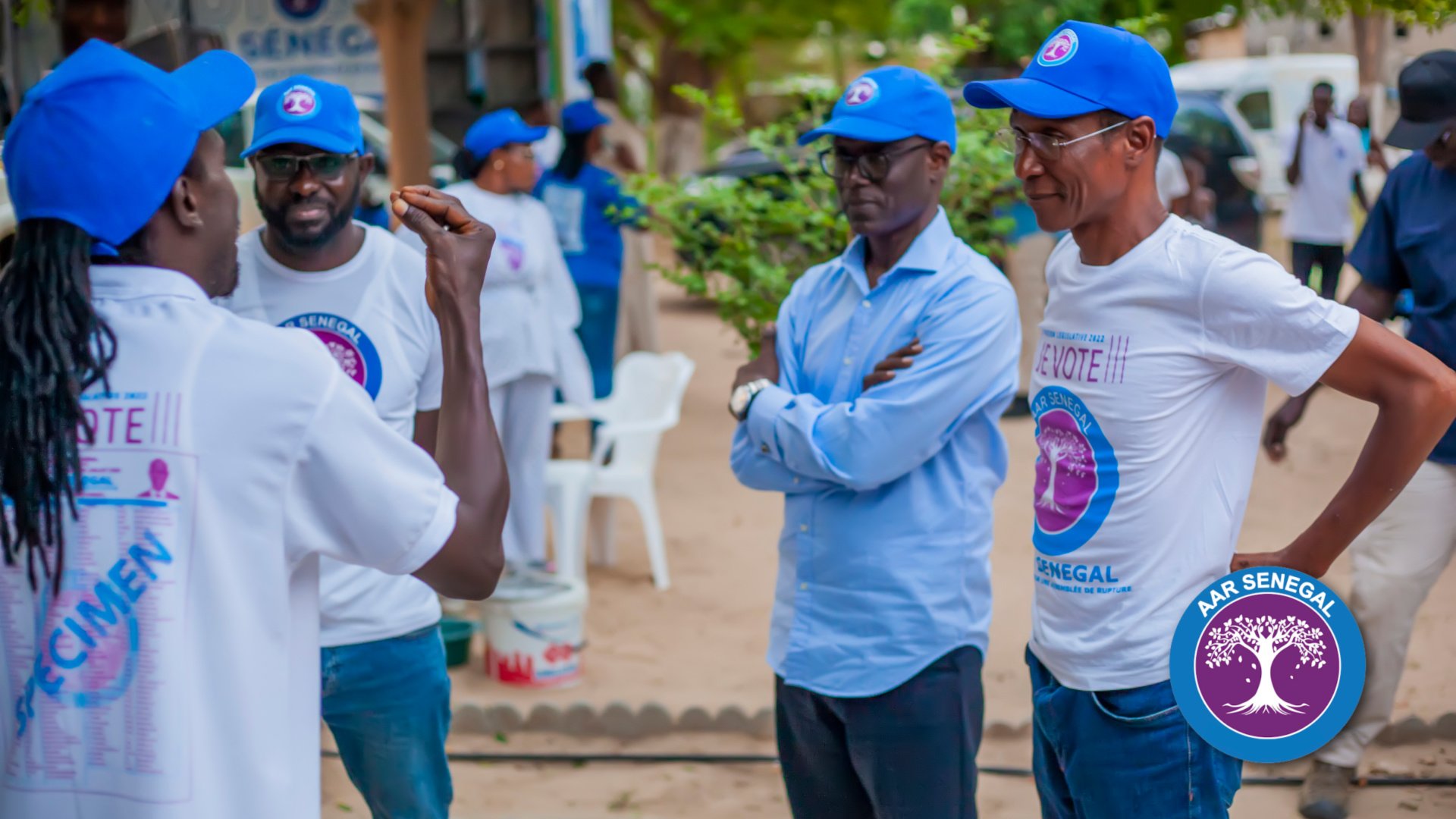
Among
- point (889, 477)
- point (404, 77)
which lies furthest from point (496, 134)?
point (889, 477)

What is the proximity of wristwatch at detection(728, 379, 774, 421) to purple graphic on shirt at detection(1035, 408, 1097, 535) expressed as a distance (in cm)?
63

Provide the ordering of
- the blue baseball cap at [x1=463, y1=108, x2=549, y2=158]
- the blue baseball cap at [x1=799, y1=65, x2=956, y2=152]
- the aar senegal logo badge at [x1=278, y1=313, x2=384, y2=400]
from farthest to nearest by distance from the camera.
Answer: the blue baseball cap at [x1=463, y1=108, x2=549, y2=158], the aar senegal logo badge at [x1=278, y1=313, x2=384, y2=400], the blue baseball cap at [x1=799, y1=65, x2=956, y2=152]

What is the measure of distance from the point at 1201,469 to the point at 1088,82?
65 centimetres

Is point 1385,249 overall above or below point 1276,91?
below

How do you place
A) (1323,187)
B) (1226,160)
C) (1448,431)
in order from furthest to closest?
(1226,160), (1323,187), (1448,431)

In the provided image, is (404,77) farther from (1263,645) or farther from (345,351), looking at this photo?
(1263,645)

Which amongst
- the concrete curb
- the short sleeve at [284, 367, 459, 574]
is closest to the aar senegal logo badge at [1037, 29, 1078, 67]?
the short sleeve at [284, 367, 459, 574]

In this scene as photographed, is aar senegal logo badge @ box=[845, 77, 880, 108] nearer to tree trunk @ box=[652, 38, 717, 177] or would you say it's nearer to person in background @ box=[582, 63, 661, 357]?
person in background @ box=[582, 63, 661, 357]

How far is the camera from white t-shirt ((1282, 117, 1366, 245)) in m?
10.9

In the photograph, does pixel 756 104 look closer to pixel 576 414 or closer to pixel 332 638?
pixel 576 414

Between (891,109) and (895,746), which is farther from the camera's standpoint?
(891,109)

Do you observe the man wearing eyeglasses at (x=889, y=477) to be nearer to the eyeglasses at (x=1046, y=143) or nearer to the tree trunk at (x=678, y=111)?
the eyeglasses at (x=1046, y=143)

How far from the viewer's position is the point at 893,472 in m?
2.73

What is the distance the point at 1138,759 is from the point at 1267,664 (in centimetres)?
26
